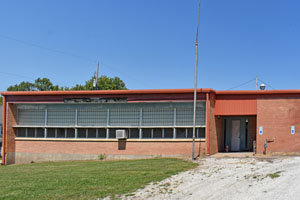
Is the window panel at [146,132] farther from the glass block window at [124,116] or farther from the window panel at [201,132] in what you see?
the window panel at [201,132]

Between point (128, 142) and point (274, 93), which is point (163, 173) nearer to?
point (128, 142)

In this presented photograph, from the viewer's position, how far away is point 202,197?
949cm

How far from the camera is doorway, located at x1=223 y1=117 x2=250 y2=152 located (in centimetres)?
2167

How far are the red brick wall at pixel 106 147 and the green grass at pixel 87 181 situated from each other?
3.48 m

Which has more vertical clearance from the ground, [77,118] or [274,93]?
[274,93]

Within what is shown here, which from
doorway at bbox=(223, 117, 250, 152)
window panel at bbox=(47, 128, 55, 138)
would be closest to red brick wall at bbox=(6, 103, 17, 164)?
window panel at bbox=(47, 128, 55, 138)

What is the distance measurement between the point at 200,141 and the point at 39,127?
34.0 feet

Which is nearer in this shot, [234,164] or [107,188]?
Answer: [107,188]

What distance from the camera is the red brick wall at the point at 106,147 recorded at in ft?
64.0

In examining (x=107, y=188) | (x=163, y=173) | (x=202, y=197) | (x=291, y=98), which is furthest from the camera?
(x=291, y=98)

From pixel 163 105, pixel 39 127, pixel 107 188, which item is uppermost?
pixel 163 105

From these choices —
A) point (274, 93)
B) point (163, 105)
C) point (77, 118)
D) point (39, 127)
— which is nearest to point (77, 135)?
point (77, 118)

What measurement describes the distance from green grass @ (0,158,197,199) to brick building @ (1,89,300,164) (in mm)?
4037

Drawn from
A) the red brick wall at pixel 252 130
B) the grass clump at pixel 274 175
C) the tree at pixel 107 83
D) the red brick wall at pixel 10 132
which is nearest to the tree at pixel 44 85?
the tree at pixel 107 83
